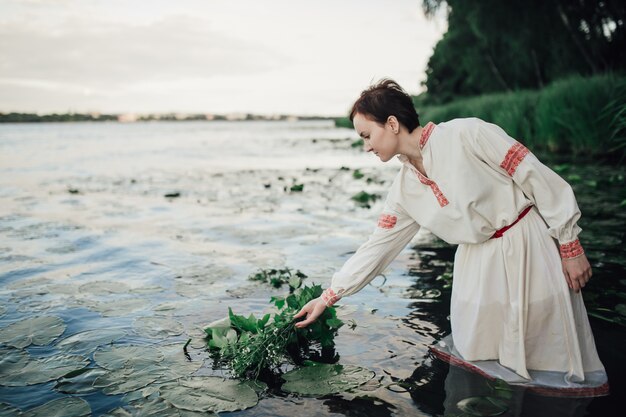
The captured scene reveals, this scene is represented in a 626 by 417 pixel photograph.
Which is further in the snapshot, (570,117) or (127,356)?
(570,117)

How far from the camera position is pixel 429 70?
61.5 meters

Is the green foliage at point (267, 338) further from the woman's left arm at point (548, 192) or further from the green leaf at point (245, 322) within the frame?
the woman's left arm at point (548, 192)

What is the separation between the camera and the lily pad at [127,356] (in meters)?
3.05

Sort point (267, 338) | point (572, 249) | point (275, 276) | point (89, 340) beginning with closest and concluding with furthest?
point (572, 249) < point (267, 338) < point (89, 340) < point (275, 276)

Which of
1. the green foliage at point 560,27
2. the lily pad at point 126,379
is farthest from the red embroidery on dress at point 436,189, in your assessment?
the green foliage at point 560,27

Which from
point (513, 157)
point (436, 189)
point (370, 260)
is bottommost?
point (370, 260)

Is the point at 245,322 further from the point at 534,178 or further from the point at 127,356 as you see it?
the point at 534,178

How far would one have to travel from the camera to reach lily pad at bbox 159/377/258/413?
2.58m

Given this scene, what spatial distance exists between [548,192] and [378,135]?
0.93 meters

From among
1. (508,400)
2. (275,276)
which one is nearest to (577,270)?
(508,400)

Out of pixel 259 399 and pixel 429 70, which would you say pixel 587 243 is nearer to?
pixel 259 399

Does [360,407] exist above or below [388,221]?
below

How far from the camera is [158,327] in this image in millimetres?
3701

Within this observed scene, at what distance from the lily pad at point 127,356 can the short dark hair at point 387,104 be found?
2.05 meters
